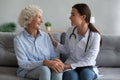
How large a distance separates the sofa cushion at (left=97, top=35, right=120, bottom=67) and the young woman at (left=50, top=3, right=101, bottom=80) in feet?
1.16

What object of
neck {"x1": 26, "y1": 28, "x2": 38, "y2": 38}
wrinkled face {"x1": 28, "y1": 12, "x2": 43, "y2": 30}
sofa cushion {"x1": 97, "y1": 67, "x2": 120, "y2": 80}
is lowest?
sofa cushion {"x1": 97, "y1": 67, "x2": 120, "y2": 80}

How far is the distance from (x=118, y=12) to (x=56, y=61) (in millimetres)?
3143

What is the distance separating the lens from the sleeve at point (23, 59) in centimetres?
233

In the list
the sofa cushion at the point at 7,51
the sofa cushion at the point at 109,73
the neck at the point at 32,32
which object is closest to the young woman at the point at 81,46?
the sofa cushion at the point at 109,73

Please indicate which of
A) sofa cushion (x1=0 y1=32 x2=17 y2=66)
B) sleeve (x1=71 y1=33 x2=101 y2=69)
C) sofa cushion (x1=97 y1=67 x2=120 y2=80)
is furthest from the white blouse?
sofa cushion (x1=0 y1=32 x2=17 y2=66)

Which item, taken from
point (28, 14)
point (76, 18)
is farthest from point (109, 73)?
point (28, 14)

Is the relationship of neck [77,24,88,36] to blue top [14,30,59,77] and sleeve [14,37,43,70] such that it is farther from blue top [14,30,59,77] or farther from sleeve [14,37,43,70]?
sleeve [14,37,43,70]

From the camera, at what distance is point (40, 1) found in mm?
5059

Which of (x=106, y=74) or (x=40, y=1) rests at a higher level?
(x=40, y=1)

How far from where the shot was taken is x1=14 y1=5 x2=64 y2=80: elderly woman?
7.39 ft

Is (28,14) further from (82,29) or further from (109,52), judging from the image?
(109,52)

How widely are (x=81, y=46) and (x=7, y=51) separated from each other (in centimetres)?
85

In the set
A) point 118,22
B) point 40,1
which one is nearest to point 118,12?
point 118,22

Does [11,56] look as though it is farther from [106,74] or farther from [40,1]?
[40,1]
